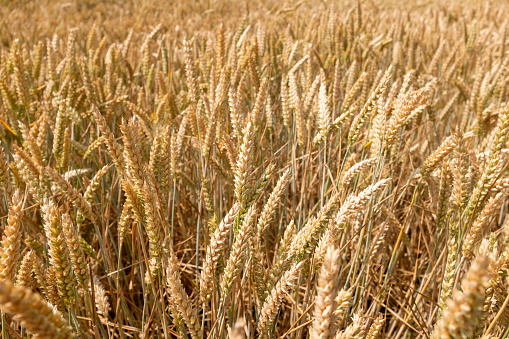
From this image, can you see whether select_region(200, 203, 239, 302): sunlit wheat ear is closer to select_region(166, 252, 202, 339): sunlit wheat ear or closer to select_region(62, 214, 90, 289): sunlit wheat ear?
select_region(166, 252, 202, 339): sunlit wheat ear

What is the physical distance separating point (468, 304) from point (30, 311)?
39 cm

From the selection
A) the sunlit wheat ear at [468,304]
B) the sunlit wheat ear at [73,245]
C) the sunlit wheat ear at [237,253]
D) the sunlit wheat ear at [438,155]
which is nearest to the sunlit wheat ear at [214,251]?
the sunlit wheat ear at [237,253]

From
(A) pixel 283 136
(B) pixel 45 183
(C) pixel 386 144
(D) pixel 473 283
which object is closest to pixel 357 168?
→ (C) pixel 386 144

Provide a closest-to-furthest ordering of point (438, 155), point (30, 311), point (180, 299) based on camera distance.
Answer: point (30, 311) < point (180, 299) < point (438, 155)

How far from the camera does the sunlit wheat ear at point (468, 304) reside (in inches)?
14.1

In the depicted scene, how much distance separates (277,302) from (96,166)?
1251 millimetres

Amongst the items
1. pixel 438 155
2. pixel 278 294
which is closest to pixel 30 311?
pixel 278 294

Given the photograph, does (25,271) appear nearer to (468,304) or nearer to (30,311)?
(30,311)

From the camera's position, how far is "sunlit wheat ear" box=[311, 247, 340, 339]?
0.41 metres

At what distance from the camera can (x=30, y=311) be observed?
343 millimetres

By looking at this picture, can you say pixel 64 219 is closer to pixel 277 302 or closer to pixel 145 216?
pixel 145 216

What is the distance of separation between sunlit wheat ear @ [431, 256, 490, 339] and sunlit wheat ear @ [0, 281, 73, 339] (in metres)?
0.38

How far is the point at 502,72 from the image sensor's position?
167 cm

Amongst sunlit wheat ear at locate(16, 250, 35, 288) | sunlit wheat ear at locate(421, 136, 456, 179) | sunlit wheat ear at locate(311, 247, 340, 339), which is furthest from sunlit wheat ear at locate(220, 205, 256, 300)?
sunlit wheat ear at locate(421, 136, 456, 179)
